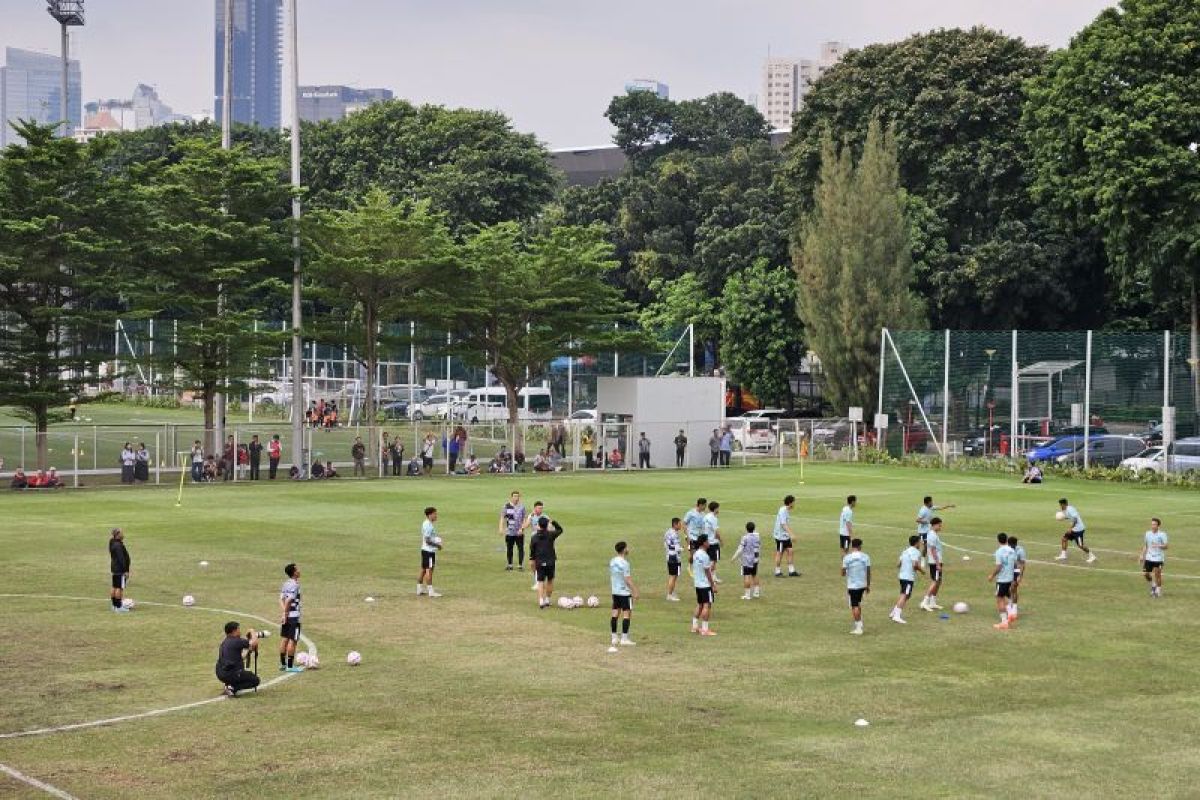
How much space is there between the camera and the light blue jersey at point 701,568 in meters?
29.0

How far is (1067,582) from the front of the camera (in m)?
36.6

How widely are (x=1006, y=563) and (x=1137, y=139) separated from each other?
1827 inches

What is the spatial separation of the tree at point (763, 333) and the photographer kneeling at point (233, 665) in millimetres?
72158

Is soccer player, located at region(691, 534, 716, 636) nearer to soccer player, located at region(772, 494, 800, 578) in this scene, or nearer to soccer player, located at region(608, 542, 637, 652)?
soccer player, located at region(608, 542, 637, 652)

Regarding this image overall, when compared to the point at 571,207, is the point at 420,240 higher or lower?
lower

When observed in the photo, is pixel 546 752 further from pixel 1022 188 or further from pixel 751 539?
pixel 1022 188

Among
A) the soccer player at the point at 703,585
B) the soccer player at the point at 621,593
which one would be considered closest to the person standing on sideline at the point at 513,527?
the soccer player at the point at 703,585

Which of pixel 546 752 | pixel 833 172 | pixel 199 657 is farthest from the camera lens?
pixel 833 172

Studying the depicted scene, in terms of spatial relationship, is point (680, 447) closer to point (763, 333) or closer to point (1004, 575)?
point (763, 333)

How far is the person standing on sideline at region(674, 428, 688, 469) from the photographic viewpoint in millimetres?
73000

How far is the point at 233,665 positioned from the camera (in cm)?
2383

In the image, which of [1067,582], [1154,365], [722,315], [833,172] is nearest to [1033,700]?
[1067,582]

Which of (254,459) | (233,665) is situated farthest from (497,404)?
(233,665)

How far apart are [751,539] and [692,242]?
266 feet
